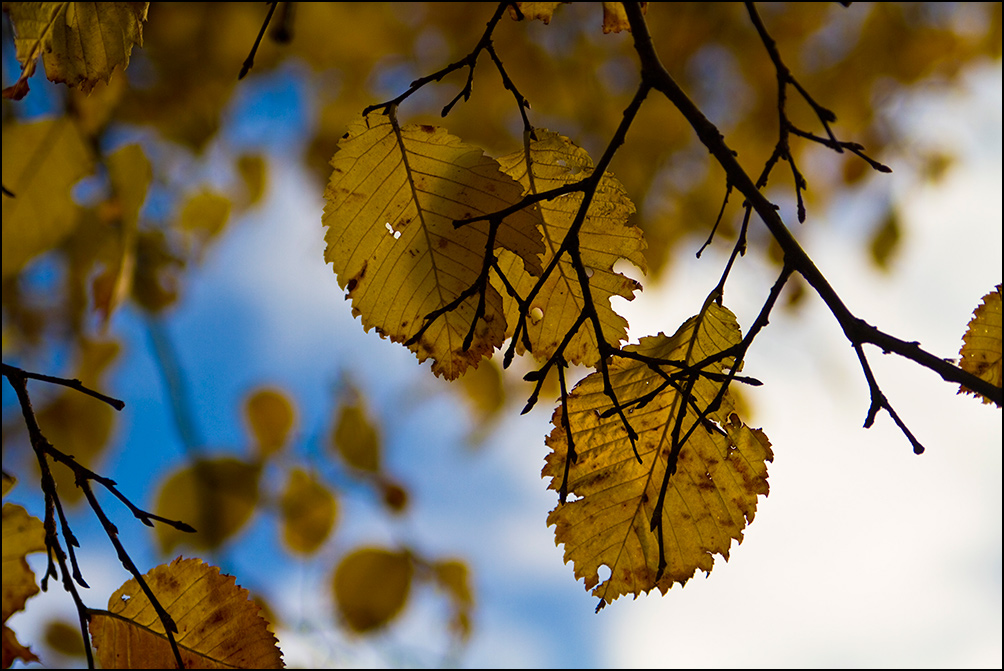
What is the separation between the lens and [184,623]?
475 millimetres

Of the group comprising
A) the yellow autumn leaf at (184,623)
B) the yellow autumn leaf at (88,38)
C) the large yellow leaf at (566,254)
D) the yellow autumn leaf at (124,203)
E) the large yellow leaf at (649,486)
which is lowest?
the yellow autumn leaf at (184,623)

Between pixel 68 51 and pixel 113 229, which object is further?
pixel 113 229

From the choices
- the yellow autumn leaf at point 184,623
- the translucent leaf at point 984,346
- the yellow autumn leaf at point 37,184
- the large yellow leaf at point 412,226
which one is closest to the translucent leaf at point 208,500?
the yellow autumn leaf at point 37,184

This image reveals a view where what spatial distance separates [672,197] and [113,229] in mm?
1986

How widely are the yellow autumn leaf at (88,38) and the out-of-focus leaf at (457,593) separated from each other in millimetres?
1586

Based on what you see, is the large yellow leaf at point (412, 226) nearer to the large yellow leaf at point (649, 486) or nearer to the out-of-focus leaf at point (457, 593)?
the large yellow leaf at point (649, 486)

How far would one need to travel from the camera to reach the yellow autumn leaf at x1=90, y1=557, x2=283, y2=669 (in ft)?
1.54

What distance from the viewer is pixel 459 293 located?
0.45 meters

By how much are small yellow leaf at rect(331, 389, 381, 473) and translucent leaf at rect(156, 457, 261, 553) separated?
29cm

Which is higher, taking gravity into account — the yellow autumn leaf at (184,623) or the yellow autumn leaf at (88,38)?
the yellow autumn leaf at (88,38)

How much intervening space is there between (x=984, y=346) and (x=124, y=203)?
3.31 ft

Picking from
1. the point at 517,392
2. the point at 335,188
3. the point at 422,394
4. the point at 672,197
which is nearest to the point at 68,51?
the point at 335,188

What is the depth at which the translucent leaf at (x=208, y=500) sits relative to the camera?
1.49m

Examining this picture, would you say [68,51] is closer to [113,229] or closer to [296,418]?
[113,229]
